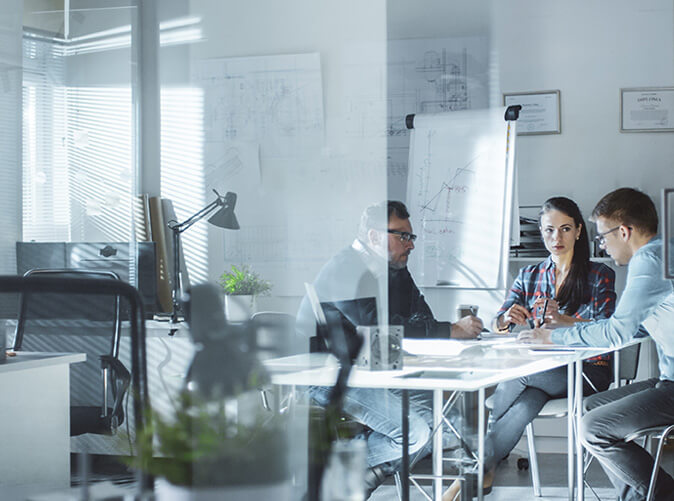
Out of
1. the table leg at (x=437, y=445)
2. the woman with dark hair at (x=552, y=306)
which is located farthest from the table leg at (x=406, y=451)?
the woman with dark hair at (x=552, y=306)

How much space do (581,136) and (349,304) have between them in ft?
9.67

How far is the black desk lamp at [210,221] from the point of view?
1256mm

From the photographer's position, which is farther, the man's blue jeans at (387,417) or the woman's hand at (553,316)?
the woman's hand at (553,316)

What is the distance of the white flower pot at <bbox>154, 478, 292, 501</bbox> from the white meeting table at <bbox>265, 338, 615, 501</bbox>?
168mm

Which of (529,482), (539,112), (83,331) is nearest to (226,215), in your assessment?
(83,331)

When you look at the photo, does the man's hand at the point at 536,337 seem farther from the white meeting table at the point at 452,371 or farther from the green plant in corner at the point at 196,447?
the green plant in corner at the point at 196,447

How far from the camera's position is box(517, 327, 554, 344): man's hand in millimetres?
2830

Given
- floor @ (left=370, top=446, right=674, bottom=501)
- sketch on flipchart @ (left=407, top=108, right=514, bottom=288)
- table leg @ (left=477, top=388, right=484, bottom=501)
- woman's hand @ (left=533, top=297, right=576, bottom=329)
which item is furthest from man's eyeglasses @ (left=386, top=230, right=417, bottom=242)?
floor @ (left=370, top=446, right=674, bottom=501)

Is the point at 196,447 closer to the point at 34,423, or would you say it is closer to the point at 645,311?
the point at 34,423

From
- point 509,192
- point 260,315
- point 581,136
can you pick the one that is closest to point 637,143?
point 581,136

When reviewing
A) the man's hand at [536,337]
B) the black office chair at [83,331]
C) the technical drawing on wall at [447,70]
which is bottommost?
the man's hand at [536,337]

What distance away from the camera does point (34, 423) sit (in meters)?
1.18

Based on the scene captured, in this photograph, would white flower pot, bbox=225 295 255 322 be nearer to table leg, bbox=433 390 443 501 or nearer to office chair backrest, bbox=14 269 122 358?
office chair backrest, bbox=14 269 122 358

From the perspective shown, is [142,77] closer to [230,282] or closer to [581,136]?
[230,282]
